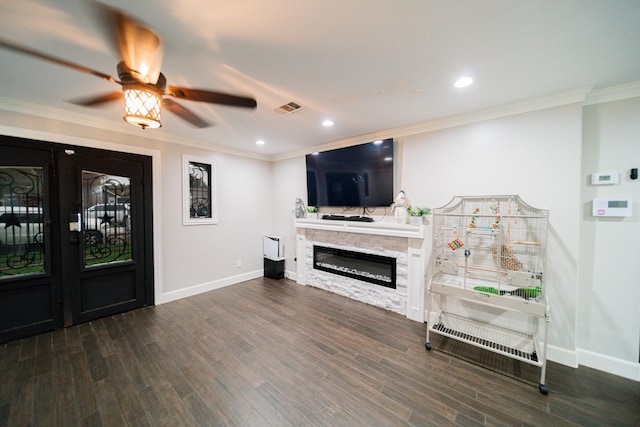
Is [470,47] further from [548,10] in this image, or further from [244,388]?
[244,388]

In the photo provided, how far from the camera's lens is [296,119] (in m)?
2.91

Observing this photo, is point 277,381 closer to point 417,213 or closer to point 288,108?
A: point 417,213

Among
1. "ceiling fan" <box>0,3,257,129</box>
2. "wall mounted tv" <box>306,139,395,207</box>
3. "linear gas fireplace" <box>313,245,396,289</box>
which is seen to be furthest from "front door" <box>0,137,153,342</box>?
"linear gas fireplace" <box>313,245,396,289</box>

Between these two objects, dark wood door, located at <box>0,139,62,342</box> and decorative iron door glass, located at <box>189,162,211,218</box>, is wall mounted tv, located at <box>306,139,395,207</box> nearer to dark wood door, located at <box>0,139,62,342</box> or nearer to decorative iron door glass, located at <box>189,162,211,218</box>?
decorative iron door glass, located at <box>189,162,211,218</box>

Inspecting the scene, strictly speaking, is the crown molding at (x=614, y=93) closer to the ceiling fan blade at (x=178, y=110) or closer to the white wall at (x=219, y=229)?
the ceiling fan blade at (x=178, y=110)

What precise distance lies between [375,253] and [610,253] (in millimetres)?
2273

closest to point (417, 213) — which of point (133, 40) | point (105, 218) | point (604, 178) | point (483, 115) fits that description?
point (483, 115)

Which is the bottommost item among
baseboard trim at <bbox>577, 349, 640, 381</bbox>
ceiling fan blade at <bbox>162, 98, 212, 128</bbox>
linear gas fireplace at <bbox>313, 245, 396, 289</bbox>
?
baseboard trim at <bbox>577, 349, 640, 381</bbox>

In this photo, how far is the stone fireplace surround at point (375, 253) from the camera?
9.98 ft

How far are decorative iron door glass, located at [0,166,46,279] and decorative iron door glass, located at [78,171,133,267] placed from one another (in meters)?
0.36

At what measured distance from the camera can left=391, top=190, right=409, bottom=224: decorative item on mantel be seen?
3.15 meters

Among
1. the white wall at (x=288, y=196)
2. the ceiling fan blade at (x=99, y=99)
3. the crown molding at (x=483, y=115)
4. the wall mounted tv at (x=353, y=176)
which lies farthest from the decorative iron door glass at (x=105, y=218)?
the crown molding at (x=483, y=115)

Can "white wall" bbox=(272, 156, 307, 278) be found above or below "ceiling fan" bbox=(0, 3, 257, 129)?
below

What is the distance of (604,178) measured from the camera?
6.97 ft
